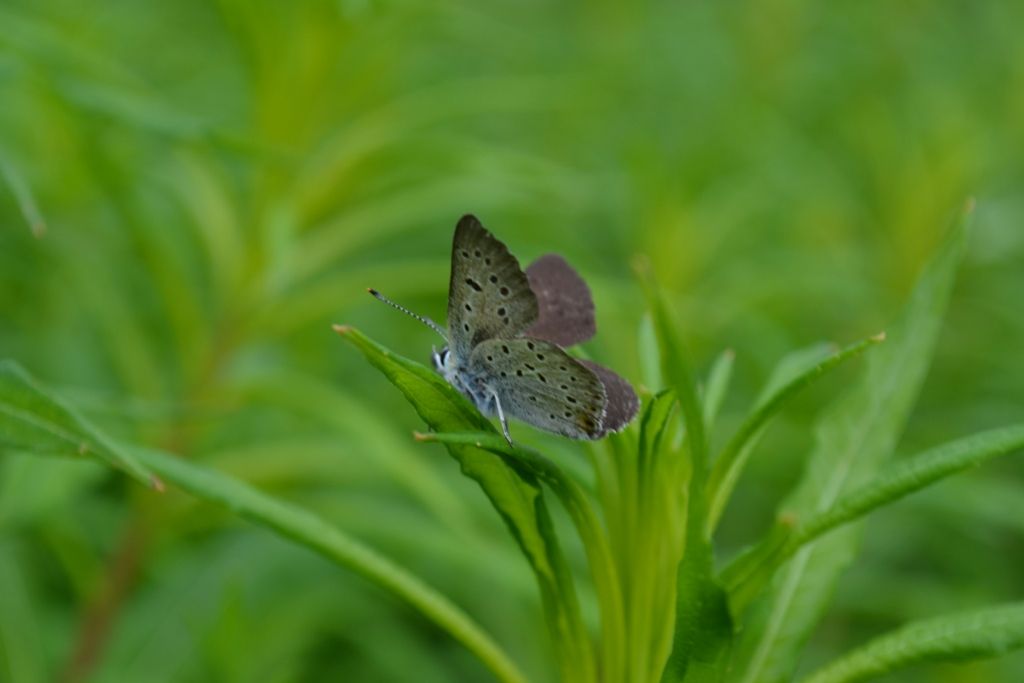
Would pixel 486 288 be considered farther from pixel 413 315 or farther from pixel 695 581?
pixel 695 581

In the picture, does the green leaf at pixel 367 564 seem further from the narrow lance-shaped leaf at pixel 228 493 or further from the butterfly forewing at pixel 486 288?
the butterfly forewing at pixel 486 288

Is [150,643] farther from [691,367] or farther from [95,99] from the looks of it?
[691,367]

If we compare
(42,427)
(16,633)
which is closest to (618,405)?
(42,427)

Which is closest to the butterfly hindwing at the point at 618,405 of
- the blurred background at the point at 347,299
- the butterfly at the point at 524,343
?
the butterfly at the point at 524,343

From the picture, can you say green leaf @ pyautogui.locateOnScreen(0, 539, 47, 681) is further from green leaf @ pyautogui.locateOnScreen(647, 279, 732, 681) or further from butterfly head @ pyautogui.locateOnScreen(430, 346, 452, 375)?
green leaf @ pyautogui.locateOnScreen(647, 279, 732, 681)

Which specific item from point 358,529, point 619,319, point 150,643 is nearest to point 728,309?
point 619,319

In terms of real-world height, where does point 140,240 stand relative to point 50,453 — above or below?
above

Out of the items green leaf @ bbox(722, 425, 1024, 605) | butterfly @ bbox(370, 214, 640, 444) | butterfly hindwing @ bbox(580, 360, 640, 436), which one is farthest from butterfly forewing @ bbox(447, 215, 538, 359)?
green leaf @ bbox(722, 425, 1024, 605)

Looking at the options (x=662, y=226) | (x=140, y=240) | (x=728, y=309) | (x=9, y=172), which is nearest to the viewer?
(x=9, y=172)
